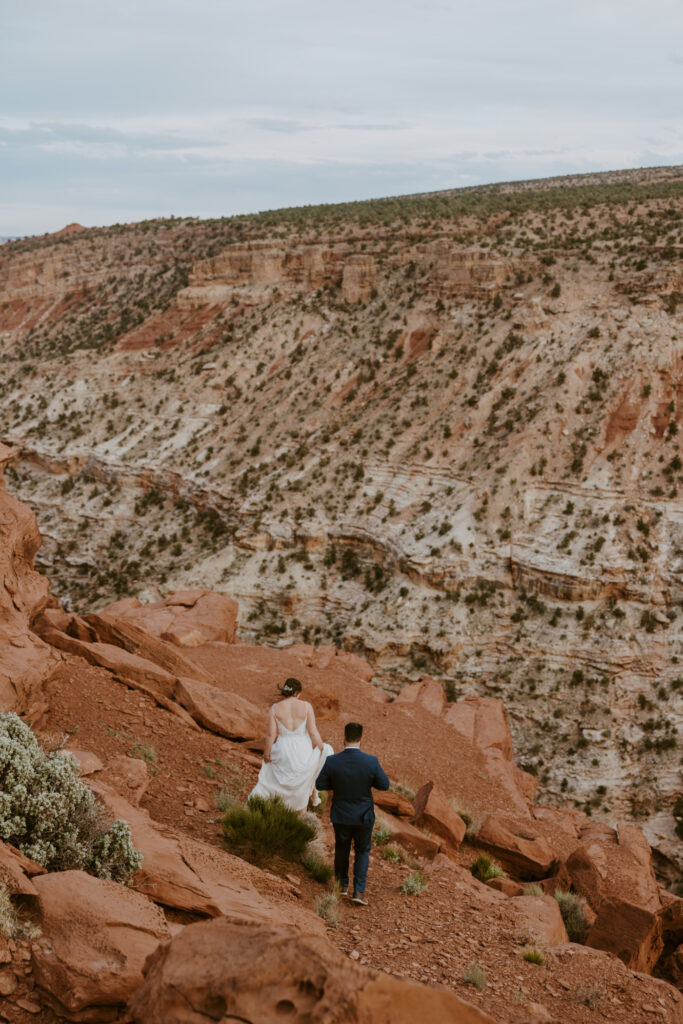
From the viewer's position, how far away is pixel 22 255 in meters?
77.7

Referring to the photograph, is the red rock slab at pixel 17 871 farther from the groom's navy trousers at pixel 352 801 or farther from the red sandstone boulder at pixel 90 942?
the groom's navy trousers at pixel 352 801

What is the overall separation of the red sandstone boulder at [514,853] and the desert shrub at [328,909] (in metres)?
5.79

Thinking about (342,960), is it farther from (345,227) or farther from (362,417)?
(345,227)

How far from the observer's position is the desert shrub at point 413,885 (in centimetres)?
870

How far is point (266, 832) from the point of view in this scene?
8234mm

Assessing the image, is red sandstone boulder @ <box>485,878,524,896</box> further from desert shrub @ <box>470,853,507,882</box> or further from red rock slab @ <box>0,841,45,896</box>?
red rock slab @ <box>0,841,45,896</box>

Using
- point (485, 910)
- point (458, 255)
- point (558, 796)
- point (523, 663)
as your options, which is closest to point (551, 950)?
point (485, 910)

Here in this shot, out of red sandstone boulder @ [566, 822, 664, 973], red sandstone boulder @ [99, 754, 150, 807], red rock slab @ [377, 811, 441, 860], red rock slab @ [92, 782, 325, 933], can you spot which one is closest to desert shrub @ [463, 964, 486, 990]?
red rock slab @ [92, 782, 325, 933]

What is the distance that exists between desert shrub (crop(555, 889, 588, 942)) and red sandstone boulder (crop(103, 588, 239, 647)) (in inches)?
426

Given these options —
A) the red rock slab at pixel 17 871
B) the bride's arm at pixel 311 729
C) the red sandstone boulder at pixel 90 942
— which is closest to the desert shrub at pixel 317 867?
the bride's arm at pixel 311 729

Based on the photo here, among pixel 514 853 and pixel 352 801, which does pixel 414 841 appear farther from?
pixel 352 801

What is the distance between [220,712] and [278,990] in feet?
31.1

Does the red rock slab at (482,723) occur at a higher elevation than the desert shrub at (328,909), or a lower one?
lower

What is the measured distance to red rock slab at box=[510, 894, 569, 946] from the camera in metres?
8.62
